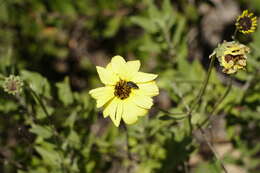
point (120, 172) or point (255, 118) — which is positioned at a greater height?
point (255, 118)

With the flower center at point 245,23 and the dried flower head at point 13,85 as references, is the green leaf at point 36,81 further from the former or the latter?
the flower center at point 245,23

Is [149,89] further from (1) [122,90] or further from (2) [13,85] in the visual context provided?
(2) [13,85]

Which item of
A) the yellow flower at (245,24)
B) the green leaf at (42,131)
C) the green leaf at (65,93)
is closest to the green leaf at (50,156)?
the green leaf at (42,131)

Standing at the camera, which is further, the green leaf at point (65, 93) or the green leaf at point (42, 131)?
the green leaf at point (65, 93)

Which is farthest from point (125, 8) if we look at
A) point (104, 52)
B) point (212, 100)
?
point (212, 100)

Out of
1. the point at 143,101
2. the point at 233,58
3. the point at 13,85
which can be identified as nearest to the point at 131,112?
the point at 143,101

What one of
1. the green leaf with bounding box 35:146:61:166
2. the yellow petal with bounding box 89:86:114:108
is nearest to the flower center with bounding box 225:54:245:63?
the yellow petal with bounding box 89:86:114:108

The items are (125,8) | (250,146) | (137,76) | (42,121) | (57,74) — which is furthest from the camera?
(57,74)

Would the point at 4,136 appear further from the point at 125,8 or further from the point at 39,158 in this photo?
the point at 125,8
